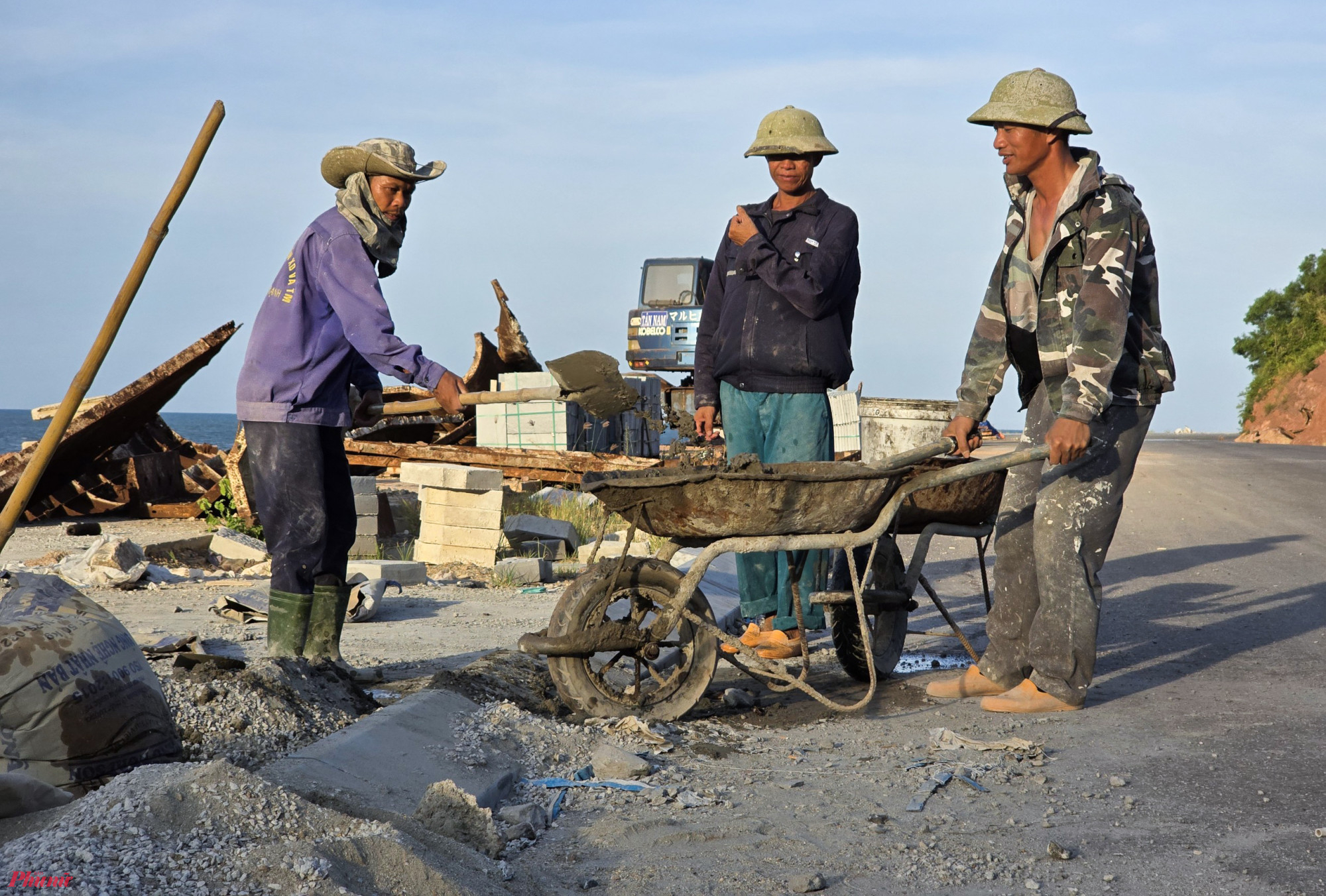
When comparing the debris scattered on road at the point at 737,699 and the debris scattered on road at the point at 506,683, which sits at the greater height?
the debris scattered on road at the point at 506,683

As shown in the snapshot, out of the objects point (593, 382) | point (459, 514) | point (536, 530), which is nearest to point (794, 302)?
point (593, 382)

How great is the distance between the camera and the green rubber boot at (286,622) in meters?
4.12

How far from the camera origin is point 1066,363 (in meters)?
4.32

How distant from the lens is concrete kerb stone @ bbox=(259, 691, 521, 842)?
111 inches

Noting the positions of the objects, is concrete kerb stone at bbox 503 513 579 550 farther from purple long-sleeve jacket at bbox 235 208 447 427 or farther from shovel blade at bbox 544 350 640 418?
shovel blade at bbox 544 350 640 418

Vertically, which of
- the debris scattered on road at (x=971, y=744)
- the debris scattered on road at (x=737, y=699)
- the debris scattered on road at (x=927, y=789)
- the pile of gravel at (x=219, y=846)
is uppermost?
the pile of gravel at (x=219, y=846)

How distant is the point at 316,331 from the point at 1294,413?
4023 centimetres

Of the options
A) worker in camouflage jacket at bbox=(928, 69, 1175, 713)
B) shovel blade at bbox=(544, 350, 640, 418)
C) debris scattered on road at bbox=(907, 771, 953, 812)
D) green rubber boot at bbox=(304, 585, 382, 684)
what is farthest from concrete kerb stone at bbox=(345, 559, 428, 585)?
debris scattered on road at bbox=(907, 771, 953, 812)

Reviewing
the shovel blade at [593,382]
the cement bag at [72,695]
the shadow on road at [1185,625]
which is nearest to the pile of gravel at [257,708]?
the cement bag at [72,695]

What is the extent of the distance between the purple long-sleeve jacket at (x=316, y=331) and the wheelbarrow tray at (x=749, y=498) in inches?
33.4

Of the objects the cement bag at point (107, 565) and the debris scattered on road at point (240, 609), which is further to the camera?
the cement bag at point (107, 565)

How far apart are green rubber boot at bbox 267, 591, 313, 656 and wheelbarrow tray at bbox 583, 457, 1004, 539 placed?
1155 millimetres

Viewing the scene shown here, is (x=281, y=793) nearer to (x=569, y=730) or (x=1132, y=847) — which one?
(x=569, y=730)

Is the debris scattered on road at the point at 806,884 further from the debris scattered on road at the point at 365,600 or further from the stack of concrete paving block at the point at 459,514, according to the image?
the stack of concrete paving block at the point at 459,514
